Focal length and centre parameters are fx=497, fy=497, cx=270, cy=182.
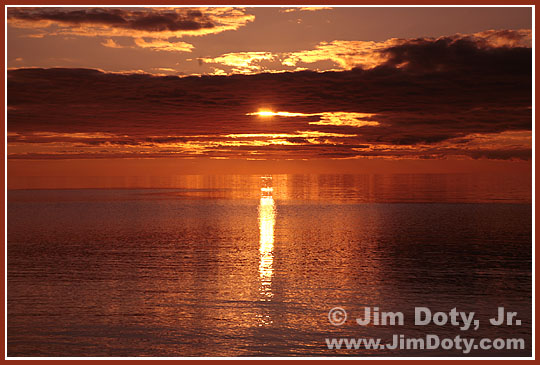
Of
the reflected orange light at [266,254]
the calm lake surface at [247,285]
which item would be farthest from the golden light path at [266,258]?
the calm lake surface at [247,285]

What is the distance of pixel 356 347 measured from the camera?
25375mm

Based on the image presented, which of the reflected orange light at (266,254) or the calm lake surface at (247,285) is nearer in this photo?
the calm lake surface at (247,285)

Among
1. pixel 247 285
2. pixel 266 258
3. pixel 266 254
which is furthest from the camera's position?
pixel 266 254

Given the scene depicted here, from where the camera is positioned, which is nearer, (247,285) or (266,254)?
(247,285)

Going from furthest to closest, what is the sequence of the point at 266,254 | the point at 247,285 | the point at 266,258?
1. the point at 266,254
2. the point at 266,258
3. the point at 247,285

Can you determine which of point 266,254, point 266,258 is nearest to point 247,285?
point 266,258

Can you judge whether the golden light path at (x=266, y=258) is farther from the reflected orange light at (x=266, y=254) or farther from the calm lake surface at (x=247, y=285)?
the calm lake surface at (x=247, y=285)

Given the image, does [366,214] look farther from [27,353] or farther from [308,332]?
[27,353]

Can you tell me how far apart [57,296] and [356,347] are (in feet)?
70.6

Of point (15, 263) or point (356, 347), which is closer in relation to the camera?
point (356, 347)

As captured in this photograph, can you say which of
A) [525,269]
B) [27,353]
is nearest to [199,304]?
[27,353]

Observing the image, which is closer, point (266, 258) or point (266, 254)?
point (266, 258)

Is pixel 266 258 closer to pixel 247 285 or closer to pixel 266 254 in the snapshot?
pixel 266 254

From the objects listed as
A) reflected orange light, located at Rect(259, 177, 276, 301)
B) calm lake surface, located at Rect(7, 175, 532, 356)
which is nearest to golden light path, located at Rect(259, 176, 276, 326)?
reflected orange light, located at Rect(259, 177, 276, 301)
